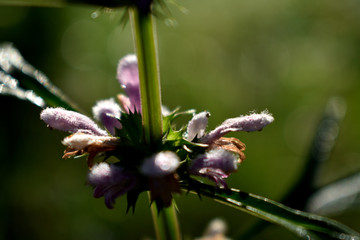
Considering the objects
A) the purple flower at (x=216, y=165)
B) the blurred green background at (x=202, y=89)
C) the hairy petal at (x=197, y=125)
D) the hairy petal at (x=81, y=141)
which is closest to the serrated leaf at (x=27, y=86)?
the hairy petal at (x=81, y=141)

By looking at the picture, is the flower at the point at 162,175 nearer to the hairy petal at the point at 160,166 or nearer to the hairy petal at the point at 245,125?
the hairy petal at the point at 160,166

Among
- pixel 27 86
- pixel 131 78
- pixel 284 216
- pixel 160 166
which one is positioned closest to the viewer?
pixel 160 166

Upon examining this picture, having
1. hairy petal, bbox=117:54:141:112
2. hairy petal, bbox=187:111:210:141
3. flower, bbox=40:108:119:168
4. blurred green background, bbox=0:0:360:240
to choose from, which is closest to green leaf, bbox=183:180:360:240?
hairy petal, bbox=187:111:210:141

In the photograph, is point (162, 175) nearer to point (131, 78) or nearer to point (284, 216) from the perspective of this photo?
point (284, 216)

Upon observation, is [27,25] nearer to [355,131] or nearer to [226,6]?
[226,6]

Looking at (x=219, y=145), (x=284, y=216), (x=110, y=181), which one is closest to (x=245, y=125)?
(x=219, y=145)

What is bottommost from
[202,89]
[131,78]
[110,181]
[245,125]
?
[110,181]
